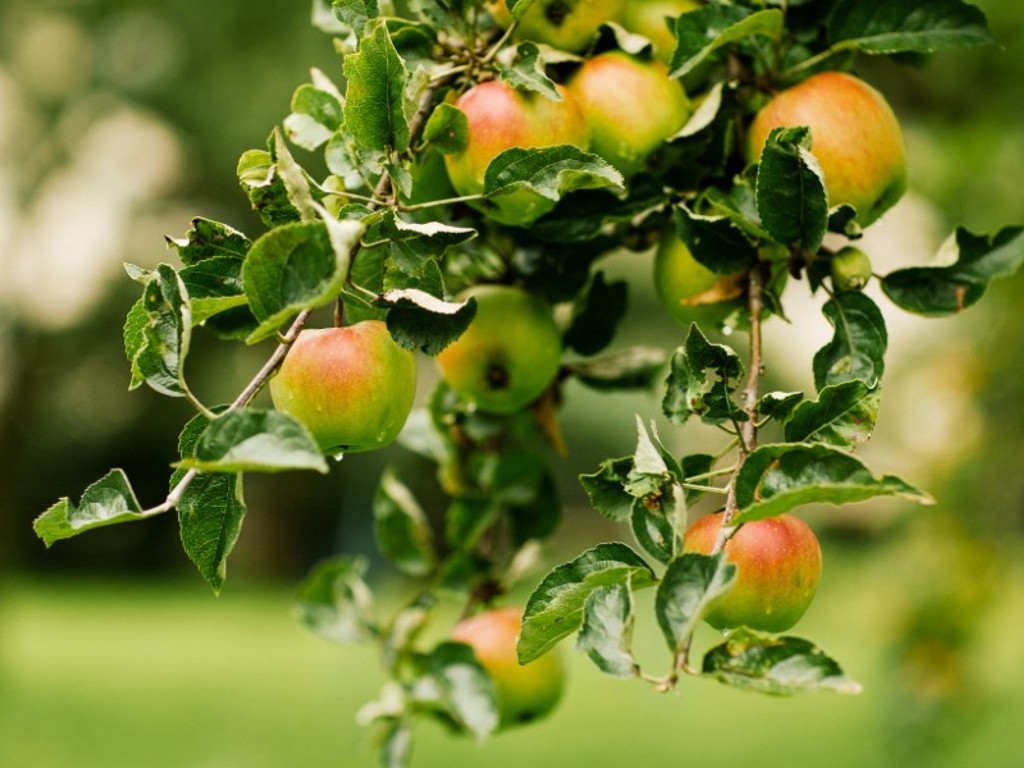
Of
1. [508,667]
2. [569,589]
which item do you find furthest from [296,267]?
[508,667]

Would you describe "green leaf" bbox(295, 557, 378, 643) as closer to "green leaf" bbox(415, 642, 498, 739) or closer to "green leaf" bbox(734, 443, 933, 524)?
"green leaf" bbox(415, 642, 498, 739)

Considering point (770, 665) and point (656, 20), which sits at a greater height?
point (656, 20)

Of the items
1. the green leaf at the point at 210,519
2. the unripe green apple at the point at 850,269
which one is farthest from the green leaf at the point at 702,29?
the green leaf at the point at 210,519

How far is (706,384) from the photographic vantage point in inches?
23.8

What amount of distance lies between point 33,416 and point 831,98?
8657mm

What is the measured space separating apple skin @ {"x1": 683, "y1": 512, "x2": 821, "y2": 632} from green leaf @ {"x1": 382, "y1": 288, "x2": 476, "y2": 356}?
16 cm

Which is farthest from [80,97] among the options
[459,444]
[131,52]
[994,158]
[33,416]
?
[459,444]

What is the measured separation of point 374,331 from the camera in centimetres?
61

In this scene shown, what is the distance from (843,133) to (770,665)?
1.16 feet

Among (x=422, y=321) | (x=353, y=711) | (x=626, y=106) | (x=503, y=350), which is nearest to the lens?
(x=422, y=321)

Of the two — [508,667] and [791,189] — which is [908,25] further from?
[508,667]

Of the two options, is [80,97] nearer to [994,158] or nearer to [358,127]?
[994,158]

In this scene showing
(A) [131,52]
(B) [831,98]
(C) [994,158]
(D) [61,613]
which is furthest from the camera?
(D) [61,613]

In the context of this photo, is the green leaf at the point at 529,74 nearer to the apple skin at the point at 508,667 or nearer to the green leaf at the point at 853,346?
the green leaf at the point at 853,346
